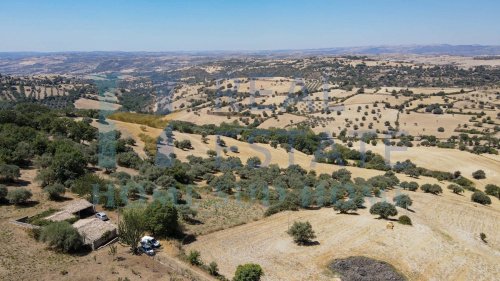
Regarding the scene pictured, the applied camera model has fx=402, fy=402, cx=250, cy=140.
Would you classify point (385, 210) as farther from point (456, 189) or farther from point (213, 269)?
point (456, 189)

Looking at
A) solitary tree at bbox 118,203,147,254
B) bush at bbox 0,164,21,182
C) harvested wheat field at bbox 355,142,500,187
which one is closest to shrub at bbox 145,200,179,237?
solitary tree at bbox 118,203,147,254

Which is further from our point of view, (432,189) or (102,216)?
(432,189)

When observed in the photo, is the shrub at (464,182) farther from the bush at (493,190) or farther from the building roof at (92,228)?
the building roof at (92,228)

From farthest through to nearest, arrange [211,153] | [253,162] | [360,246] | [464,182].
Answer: [211,153] → [253,162] → [464,182] → [360,246]

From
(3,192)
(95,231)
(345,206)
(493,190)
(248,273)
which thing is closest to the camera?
(248,273)

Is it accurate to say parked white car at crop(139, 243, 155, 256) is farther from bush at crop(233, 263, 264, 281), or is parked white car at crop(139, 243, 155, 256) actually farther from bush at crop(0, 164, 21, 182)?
bush at crop(0, 164, 21, 182)

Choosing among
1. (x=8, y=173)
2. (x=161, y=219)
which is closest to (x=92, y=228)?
(x=161, y=219)

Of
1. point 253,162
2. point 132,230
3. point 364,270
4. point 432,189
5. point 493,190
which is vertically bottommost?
point 493,190

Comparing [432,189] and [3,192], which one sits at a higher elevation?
[3,192]
